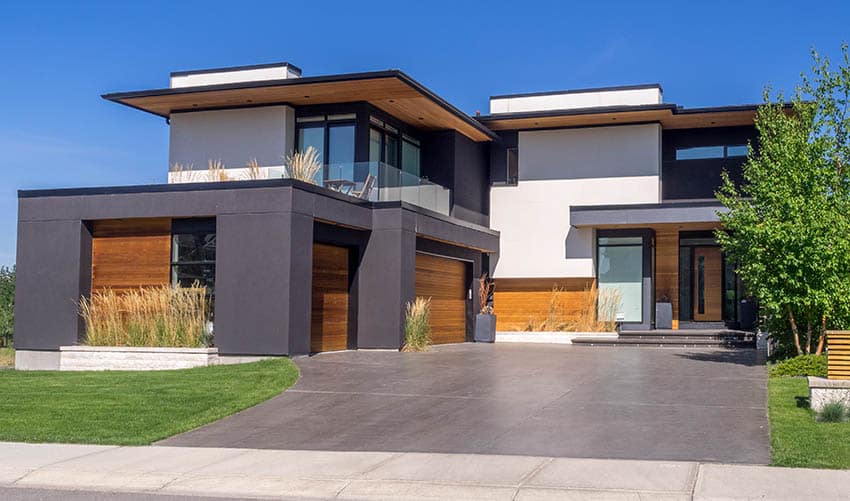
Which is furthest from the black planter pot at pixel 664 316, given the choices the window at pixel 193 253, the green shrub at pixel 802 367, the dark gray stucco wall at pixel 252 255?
the window at pixel 193 253

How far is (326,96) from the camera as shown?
24.2 metres

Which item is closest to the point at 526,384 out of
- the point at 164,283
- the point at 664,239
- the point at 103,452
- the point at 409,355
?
the point at 409,355

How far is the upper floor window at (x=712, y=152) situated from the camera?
94.7ft

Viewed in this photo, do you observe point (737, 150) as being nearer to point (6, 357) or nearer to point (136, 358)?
point (136, 358)

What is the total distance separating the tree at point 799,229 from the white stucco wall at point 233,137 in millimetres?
12069

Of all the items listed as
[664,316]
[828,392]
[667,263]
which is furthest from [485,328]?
[828,392]

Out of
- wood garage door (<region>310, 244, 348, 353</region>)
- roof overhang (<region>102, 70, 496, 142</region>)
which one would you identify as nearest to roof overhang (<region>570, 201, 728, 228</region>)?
roof overhang (<region>102, 70, 496, 142</region>)

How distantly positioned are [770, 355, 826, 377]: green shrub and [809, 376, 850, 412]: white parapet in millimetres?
3470

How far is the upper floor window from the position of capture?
28.9m

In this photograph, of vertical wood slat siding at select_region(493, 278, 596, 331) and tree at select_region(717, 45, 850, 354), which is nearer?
tree at select_region(717, 45, 850, 354)

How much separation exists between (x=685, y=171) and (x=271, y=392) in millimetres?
18615

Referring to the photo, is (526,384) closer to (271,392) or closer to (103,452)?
(271,392)

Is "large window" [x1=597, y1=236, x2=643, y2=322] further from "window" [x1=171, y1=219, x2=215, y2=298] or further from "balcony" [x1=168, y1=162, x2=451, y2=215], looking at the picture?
"window" [x1=171, y1=219, x2=215, y2=298]

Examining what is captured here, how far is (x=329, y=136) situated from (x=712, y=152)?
39.7 ft
